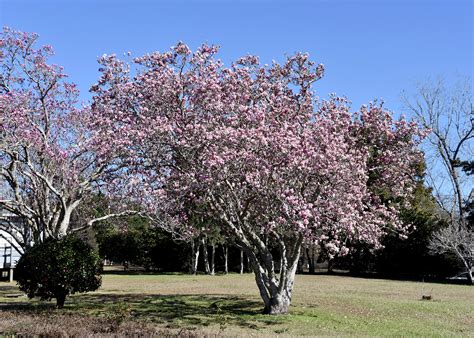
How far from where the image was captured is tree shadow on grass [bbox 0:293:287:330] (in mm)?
11883

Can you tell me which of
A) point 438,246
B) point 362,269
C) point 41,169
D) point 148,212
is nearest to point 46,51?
point 41,169

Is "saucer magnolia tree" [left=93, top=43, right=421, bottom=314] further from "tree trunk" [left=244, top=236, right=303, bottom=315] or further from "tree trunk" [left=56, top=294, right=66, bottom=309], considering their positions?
"tree trunk" [left=56, top=294, right=66, bottom=309]

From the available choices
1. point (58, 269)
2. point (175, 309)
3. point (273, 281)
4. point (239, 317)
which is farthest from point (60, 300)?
point (273, 281)

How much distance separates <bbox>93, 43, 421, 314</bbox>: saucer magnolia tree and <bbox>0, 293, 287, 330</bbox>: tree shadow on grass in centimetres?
130

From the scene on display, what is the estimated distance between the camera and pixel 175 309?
1509cm

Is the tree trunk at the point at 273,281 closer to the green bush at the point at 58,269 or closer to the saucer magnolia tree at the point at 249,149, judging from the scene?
the saucer magnolia tree at the point at 249,149

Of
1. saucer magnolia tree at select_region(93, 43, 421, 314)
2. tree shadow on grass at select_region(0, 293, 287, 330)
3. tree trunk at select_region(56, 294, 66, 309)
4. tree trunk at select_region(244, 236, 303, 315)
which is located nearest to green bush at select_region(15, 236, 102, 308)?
tree trunk at select_region(56, 294, 66, 309)

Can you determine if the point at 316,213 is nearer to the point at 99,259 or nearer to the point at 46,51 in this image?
the point at 99,259

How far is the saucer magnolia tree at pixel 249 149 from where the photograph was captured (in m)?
11.4

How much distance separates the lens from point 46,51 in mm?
17953

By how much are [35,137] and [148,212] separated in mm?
5061

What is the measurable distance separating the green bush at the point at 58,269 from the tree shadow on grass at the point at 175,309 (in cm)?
65

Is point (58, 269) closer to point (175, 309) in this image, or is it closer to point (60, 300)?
point (60, 300)

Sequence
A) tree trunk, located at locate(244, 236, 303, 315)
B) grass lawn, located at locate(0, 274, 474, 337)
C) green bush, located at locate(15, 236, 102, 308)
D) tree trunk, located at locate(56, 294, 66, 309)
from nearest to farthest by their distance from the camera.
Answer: grass lawn, located at locate(0, 274, 474, 337), tree trunk, located at locate(244, 236, 303, 315), green bush, located at locate(15, 236, 102, 308), tree trunk, located at locate(56, 294, 66, 309)
